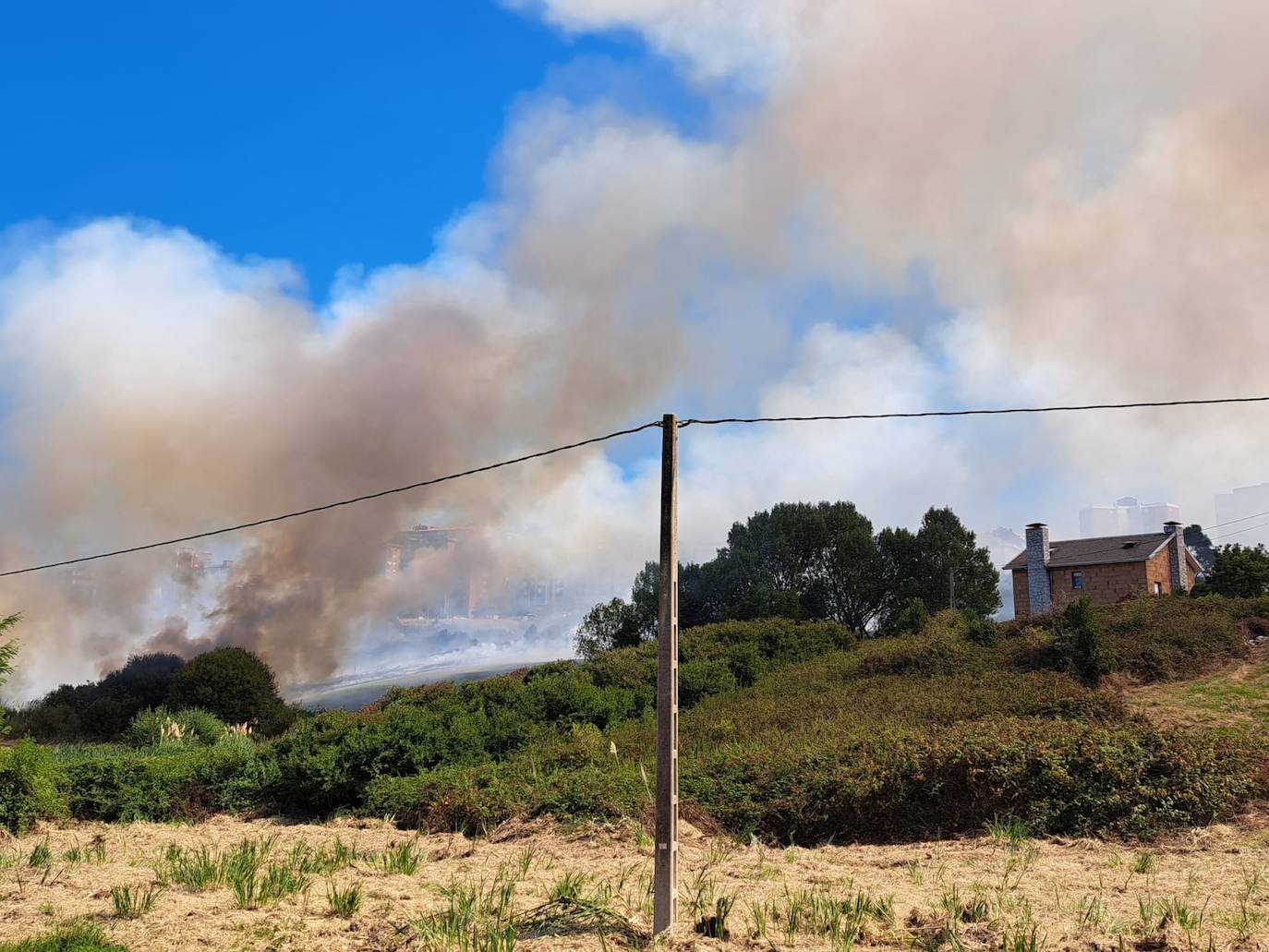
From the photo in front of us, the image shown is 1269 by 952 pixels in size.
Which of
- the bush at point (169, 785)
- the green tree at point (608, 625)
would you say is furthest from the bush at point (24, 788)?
the green tree at point (608, 625)

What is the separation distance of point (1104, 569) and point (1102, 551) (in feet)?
5.39

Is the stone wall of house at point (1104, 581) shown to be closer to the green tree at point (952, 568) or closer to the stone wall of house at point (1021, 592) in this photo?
the stone wall of house at point (1021, 592)

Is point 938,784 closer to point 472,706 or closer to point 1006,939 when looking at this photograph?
point 1006,939

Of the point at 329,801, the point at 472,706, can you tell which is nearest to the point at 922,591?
the point at 472,706

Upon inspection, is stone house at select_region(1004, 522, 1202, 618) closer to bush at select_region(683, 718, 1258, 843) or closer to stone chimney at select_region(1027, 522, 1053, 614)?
stone chimney at select_region(1027, 522, 1053, 614)

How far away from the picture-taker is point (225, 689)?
2647 centimetres

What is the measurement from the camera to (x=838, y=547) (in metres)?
50.9

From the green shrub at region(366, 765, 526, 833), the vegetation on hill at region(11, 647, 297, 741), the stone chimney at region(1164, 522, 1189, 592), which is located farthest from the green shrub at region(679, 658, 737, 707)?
the stone chimney at region(1164, 522, 1189, 592)

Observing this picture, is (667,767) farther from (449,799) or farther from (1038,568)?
(1038,568)

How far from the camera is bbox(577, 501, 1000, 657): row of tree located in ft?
163

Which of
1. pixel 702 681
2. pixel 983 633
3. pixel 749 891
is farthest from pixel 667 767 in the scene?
pixel 983 633

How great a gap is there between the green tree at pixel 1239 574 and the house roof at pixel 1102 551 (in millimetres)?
2986

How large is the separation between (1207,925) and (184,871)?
838cm

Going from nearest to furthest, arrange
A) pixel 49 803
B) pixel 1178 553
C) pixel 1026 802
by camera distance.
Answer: pixel 1026 802, pixel 49 803, pixel 1178 553
